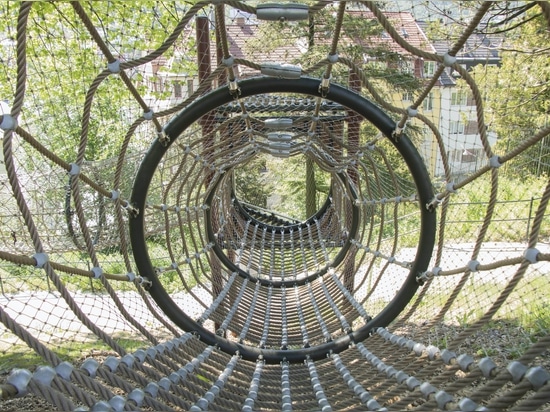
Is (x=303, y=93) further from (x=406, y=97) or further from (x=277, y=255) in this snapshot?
(x=406, y=97)

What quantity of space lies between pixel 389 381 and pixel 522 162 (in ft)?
13.5

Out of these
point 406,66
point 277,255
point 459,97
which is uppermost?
point 406,66

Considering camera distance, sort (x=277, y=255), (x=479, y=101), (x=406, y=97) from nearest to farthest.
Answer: (x=479, y=101)
(x=277, y=255)
(x=406, y=97)

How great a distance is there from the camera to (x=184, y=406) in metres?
1.00

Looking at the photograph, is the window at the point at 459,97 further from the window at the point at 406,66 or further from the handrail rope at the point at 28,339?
the handrail rope at the point at 28,339

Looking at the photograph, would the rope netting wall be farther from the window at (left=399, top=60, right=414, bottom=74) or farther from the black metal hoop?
the window at (left=399, top=60, right=414, bottom=74)

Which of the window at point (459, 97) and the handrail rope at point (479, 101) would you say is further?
the window at point (459, 97)

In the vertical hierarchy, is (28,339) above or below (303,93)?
below

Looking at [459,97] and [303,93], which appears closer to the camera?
[303,93]

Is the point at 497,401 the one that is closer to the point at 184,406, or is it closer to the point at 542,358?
the point at 184,406

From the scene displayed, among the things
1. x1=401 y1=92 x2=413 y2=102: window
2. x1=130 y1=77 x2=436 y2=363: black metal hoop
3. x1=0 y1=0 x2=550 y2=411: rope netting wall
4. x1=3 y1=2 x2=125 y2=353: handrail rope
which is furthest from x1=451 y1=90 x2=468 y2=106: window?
x1=3 y1=2 x2=125 y2=353: handrail rope

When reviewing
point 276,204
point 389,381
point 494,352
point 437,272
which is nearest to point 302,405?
point 389,381

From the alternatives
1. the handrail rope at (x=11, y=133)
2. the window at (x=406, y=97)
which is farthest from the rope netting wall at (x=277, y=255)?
the window at (x=406, y=97)

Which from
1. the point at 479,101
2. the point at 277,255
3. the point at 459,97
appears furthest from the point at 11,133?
the point at 459,97
